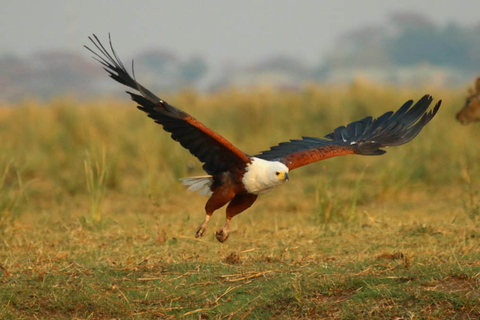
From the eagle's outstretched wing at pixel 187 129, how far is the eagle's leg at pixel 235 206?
0.32m

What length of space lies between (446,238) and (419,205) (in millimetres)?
2926

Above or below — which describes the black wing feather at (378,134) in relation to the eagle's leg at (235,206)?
above

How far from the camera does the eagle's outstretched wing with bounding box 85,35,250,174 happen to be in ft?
17.6

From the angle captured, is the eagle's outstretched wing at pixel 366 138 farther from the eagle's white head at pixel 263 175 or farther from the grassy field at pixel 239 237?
the grassy field at pixel 239 237

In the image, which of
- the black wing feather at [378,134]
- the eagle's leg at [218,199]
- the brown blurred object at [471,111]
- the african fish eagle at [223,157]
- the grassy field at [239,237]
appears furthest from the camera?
the brown blurred object at [471,111]

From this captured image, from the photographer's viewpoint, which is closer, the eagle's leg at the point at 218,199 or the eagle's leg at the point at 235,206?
the eagle's leg at the point at 218,199

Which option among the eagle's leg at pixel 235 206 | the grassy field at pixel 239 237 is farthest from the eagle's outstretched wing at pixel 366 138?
the grassy field at pixel 239 237

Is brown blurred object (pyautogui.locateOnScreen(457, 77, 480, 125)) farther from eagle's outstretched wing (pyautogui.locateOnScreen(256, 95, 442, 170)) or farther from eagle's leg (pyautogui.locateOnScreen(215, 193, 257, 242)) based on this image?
eagle's leg (pyautogui.locateOnScreen(215, 193, 257, 242))

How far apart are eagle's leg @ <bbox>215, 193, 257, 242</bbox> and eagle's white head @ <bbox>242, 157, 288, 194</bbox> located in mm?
214

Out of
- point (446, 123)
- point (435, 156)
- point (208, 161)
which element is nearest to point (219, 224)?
point (208, 161)

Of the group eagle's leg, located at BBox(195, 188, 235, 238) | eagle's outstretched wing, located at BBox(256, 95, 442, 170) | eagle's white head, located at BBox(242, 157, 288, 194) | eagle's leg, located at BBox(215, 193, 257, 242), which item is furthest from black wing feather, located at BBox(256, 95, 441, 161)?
eagle's leg, located at BBox(195, 188, 235, 238)

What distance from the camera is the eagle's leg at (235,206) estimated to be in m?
6.09

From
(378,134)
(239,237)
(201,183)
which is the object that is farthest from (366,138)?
(201,183)

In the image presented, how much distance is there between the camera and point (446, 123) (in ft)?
49.0
